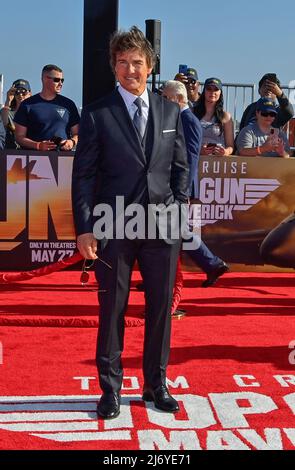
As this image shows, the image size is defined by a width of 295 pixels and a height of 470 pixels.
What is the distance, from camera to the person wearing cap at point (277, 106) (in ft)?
26.3

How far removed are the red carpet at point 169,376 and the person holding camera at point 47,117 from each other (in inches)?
70.1

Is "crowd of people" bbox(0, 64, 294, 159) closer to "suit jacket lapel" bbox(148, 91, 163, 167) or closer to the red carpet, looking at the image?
the red carpet

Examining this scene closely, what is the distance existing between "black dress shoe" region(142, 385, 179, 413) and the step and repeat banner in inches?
165

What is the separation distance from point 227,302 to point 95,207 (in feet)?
10.5

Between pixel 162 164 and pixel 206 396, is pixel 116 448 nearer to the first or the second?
pixel 206 396

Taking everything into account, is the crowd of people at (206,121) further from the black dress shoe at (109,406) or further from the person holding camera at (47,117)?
the black dress shoe at (109,406)

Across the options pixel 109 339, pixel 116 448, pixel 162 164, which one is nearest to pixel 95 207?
pixel 162 164

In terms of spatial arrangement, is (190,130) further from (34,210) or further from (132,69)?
(34,210)

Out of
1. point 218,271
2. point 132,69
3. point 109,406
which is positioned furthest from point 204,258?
point 132,69

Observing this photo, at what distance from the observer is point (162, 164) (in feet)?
11.1

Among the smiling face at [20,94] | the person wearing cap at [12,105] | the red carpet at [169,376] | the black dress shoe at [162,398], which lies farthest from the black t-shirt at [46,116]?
the black dress shoe at [162,398]

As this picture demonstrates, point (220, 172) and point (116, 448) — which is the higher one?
point (220, 172)

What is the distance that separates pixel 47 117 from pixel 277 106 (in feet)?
9.39

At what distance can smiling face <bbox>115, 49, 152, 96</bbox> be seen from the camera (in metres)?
3.29
